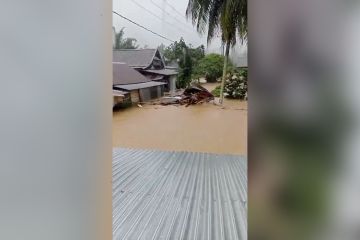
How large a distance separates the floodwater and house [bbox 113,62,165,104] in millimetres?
517

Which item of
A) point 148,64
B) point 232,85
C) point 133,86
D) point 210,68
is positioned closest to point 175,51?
point 148,64

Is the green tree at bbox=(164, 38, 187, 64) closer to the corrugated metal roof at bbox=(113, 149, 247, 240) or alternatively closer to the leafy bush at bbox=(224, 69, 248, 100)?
the leafy bush at bbox=(224, 69, 248, 100)

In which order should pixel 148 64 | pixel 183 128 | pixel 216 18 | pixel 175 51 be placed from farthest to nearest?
pixel 175 51, pixel 148 64, pixel 216 18, pixel 183 128

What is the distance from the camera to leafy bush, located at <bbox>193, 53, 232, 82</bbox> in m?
12.3

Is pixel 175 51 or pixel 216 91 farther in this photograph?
pixel 175 51

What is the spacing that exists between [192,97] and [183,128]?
3.54 metres

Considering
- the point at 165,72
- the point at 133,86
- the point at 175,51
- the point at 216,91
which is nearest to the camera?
the point at 133,86

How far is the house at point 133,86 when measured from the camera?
10.4m

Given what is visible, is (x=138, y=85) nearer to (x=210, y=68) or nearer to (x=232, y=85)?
(x=210, y=68)

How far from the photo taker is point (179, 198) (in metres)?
2.51
